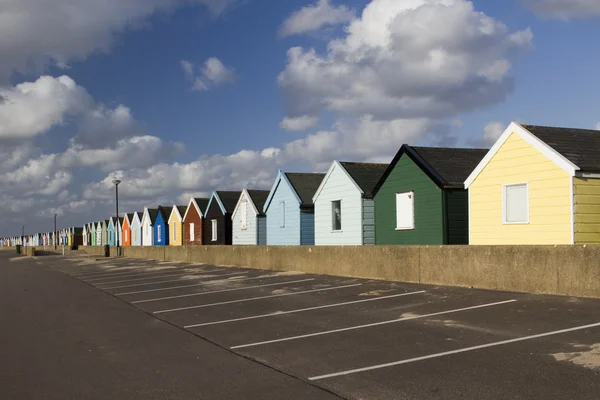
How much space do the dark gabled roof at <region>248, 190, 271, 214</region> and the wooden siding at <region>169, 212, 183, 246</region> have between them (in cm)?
1456

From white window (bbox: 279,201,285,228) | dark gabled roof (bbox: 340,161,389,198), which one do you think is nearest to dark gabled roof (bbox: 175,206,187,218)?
white window (bbox: 279,201,285,228)

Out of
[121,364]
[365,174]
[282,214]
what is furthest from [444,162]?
[121,364]

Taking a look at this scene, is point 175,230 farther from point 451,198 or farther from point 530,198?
point 530,198

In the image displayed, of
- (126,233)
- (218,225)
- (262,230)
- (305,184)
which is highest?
(305,184)

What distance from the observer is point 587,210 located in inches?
653

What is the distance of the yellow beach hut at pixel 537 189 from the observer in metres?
16.6

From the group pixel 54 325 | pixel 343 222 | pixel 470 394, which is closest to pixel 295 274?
pixel 343 222

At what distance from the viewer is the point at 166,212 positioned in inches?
2238

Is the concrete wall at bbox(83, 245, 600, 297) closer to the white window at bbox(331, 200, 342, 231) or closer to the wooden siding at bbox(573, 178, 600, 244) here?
the wooden siding at bbox(573, 178, 600, 244)

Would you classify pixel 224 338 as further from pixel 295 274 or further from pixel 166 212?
pixel 166 212

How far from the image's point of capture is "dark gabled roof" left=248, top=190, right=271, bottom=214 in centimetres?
3753

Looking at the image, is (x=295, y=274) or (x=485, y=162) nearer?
(x=485, y=162)

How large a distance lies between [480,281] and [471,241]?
6310 millimetres

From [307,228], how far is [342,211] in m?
4.59
